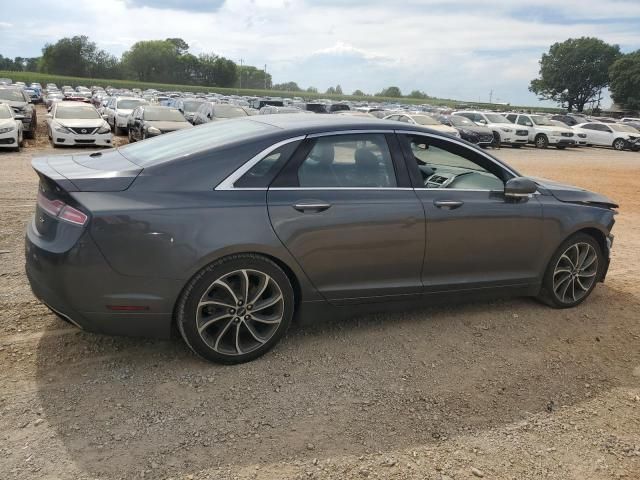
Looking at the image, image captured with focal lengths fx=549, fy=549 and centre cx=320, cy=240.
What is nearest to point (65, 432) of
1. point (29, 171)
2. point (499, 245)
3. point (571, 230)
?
point (499, 245)

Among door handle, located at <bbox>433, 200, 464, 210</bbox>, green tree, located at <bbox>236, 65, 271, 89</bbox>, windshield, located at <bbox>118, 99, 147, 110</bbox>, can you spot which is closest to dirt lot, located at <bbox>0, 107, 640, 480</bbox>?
door handle, located at <bbox>433, 200, 464, 210</bbox>

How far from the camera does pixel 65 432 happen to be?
2828 millimetres

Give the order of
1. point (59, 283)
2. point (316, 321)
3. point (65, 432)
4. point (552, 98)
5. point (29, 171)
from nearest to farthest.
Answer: point (65, 432) → point (59, 283) → point (316, 321) → point (29, 171) → point (552, 98)

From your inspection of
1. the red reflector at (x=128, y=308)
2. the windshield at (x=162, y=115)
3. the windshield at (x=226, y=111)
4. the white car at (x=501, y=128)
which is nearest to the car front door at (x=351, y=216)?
the red reflector at (x=128, y=308)

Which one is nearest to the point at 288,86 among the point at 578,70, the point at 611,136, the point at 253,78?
the point at 253,78

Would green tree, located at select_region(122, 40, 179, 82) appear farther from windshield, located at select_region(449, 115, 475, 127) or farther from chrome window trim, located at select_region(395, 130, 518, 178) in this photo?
chrome window trim, located at select_region(395, 130, 518, 178)

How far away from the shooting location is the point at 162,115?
56.9 ft

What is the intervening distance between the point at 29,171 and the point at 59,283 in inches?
359

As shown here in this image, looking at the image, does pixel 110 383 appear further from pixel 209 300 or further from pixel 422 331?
pixel 422 331

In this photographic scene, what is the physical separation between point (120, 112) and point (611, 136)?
2536cm

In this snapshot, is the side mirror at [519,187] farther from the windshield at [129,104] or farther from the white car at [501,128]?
the white car at [501,128]

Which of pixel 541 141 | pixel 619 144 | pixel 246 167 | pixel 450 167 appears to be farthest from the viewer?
pixel 619 144

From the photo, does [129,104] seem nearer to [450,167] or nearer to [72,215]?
[450,167]

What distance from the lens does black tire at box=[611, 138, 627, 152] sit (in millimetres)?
29764
